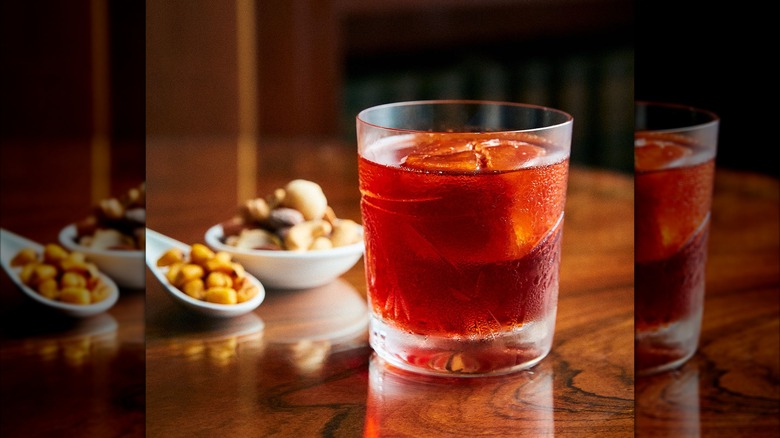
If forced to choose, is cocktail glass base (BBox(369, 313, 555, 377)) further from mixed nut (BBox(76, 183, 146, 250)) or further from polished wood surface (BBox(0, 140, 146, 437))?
mixed nut (BBox(76, 183, 146, 250))

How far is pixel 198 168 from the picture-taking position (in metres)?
1.12

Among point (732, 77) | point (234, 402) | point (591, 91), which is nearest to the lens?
point (234, 402)

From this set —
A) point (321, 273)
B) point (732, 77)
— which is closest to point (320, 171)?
point (321, 273)

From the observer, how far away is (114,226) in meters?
0.83

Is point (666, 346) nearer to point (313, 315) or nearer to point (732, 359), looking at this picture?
point (732, 359)

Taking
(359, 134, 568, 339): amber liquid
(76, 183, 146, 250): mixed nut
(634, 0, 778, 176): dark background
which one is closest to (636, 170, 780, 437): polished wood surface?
(359, 134, 568, 339): amber liquid

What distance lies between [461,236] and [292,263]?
158mm

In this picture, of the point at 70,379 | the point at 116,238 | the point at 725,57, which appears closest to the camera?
the point at 70,379

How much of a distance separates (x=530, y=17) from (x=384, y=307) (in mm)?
1755

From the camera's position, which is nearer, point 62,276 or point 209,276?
point 209,276

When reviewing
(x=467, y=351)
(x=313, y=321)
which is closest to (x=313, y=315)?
(x=313, y=321)

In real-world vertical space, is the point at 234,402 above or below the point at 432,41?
below

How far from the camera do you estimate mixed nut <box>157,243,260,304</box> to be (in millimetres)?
571

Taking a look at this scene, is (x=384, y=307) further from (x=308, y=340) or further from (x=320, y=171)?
(x=320, y=171)
